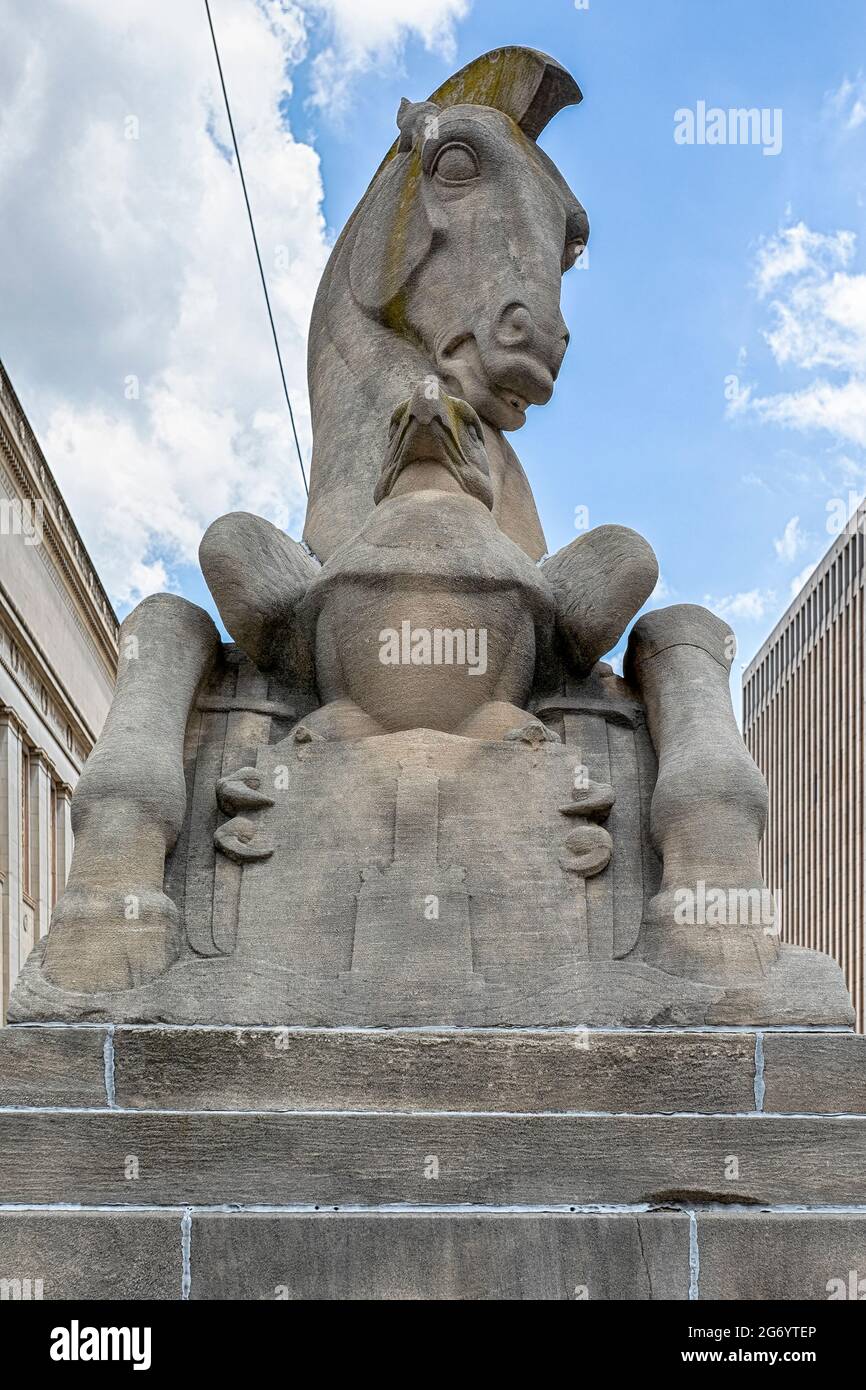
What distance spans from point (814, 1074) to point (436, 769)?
1.76 metres

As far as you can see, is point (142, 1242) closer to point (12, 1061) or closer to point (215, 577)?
point (12, 1061)

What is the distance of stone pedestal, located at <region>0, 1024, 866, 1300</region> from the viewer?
4441 mm

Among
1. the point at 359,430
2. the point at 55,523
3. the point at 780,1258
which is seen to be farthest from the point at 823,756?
the point at 780,1258

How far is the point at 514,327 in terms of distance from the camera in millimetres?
7359

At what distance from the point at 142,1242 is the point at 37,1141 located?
0.49 m

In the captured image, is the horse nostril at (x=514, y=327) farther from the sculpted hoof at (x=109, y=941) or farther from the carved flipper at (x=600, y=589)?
the sculpted hoof at (x=109, y=941)

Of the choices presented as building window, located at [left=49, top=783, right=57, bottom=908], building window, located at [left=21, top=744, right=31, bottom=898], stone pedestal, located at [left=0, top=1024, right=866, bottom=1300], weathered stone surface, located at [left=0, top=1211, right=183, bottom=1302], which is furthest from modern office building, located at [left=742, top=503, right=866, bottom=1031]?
weathered stone surface, located at [left=0, top=1211, right=183, bottom=1302]

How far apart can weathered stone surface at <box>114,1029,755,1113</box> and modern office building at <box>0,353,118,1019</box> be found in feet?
78.2

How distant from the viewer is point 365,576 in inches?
247

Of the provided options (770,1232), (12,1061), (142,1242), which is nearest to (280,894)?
(12,1061)

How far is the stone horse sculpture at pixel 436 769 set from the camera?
5391mm

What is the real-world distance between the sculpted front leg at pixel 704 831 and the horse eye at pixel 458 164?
2.78 meters

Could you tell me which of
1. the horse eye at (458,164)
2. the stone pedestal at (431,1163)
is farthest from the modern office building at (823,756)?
the stone pedestal at (431,1163)

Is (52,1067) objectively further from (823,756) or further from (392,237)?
(823,756)
